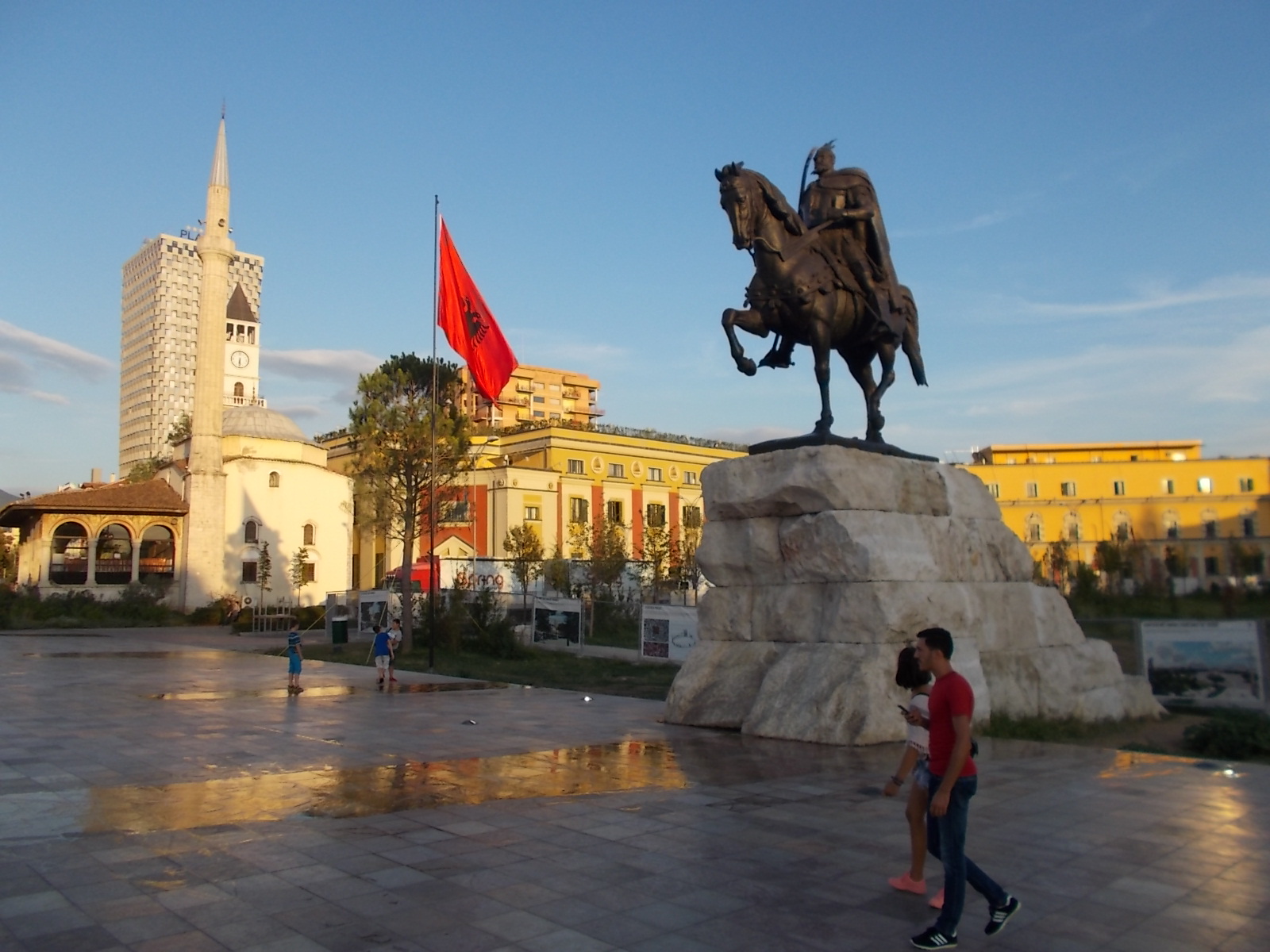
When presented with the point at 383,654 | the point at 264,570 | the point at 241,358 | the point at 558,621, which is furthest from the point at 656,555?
the point at 241,358

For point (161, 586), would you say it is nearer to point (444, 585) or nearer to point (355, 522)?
point (355, 522)

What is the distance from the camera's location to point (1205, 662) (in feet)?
42.5

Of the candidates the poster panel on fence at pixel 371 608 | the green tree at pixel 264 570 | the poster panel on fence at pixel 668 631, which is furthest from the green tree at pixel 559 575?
the poster panel on fence at pixel 668 631

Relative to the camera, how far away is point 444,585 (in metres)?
36.3

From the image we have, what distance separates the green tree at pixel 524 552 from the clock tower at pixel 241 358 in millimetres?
45316

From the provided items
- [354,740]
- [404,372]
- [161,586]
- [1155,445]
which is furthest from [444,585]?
[1155,445]

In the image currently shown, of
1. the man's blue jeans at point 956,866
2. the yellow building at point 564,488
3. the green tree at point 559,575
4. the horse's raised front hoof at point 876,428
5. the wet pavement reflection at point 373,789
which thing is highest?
the yellow building at point 564,488

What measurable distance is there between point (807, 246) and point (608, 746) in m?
6.12

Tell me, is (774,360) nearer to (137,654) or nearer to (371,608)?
(137,654)

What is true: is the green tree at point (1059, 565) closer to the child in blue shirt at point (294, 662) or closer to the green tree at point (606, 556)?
the green tree at point (606, 556)

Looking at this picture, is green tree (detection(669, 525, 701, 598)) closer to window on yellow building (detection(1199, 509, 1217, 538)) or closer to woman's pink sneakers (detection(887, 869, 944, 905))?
woman's pink sneakers (detection(887, 869, 944, 905))

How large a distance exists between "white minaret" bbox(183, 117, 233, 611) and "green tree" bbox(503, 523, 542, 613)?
591 inches

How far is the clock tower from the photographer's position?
307 feet

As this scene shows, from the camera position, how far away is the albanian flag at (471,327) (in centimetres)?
2281
